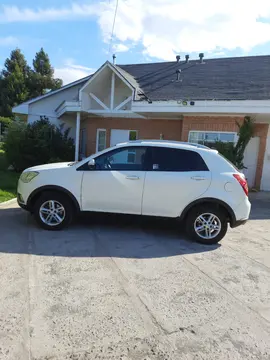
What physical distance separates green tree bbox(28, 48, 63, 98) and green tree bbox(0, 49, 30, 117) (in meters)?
1.28

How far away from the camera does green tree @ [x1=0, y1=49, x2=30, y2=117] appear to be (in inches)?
1662

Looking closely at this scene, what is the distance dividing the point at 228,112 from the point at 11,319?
34.1ft

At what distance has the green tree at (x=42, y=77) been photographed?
149ft

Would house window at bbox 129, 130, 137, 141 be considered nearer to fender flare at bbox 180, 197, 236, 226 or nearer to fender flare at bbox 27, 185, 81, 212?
fender flare at bbox 27, 185, 81, 212

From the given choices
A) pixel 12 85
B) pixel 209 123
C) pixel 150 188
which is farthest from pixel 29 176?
pixel 12 85

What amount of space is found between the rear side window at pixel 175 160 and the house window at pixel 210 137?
7402mm

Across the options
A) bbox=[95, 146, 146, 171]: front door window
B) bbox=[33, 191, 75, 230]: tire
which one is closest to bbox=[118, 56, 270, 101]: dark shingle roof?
bbox=[95, 146, 146, 171]: front door window

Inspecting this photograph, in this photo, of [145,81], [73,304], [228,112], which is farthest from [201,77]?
[73,304]

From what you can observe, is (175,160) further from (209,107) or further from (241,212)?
(209,107)

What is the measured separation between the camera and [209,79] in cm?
1402

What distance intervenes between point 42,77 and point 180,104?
133 feet

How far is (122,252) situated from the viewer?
470cm

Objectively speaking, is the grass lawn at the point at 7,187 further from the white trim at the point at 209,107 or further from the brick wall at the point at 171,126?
the brick wall at the point at 171,126

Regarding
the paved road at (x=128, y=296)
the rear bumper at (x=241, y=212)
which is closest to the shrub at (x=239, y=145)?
the paved road at (x=128, y=296)
